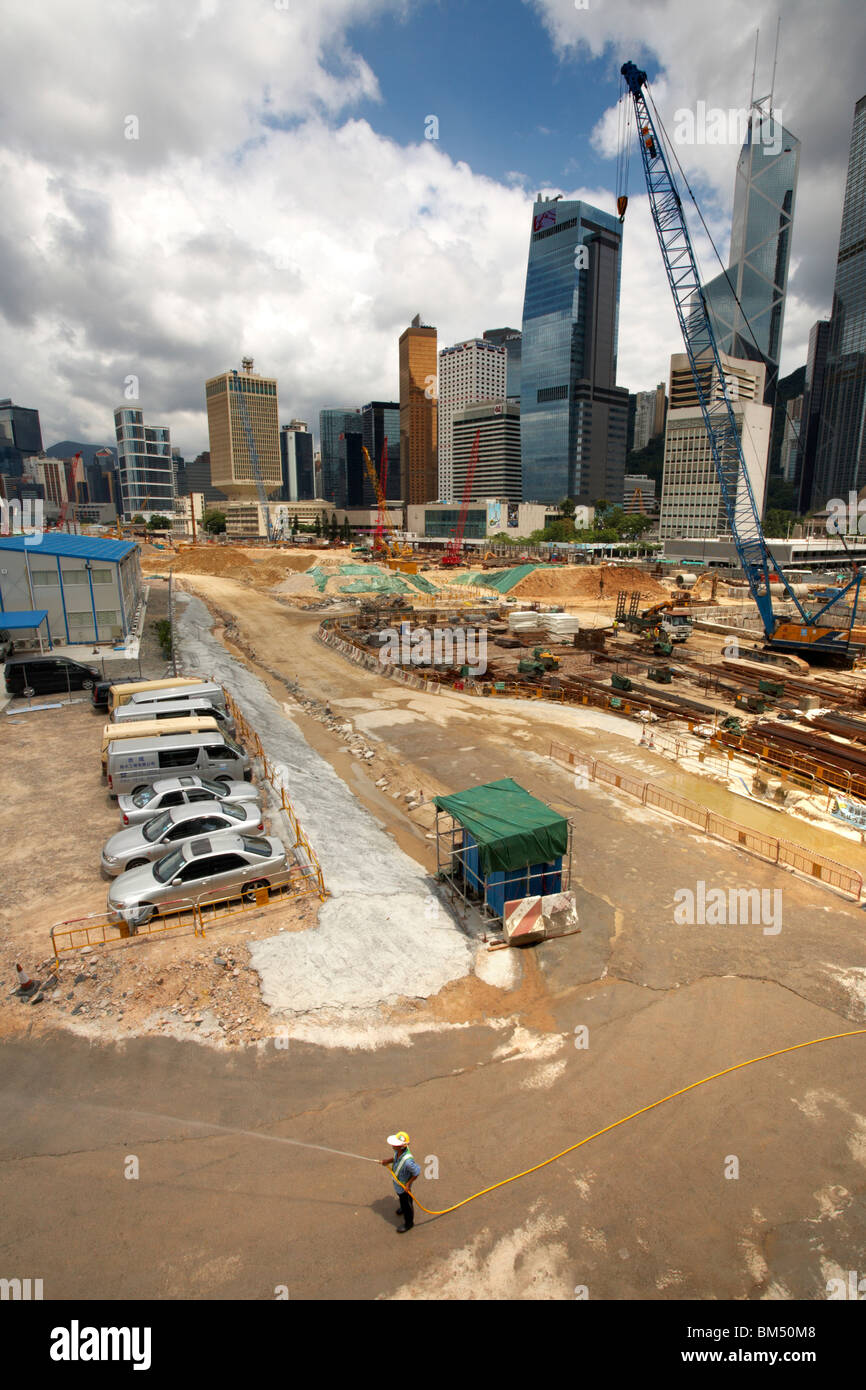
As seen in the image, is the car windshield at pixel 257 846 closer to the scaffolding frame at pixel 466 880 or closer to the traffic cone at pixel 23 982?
the scaffolding frame at pixel 466 880

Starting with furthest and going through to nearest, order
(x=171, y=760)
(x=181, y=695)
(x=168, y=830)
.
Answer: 1. (x=181, y=695)
2. (x=171, y=760)
3. (x=168, y=830)

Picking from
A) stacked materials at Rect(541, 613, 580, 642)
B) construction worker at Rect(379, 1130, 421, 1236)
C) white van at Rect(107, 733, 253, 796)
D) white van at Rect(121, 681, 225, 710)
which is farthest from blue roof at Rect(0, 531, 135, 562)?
construction worker at Rect(379, 1130, 421, 1236)

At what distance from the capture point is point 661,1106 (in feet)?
29.7

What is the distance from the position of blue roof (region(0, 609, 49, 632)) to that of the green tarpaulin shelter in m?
27.6

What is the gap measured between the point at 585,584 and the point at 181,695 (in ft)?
210

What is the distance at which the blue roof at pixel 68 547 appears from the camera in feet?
110

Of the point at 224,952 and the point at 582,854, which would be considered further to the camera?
the point at 582,854

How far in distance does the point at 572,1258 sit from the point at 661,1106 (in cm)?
276

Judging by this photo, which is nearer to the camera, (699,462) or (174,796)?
(174,796)

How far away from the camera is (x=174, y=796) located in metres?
16.0

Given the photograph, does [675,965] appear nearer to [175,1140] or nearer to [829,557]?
[175,1140]

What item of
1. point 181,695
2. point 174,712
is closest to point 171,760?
point 174,712

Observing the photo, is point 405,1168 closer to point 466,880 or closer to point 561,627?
point 466,880
